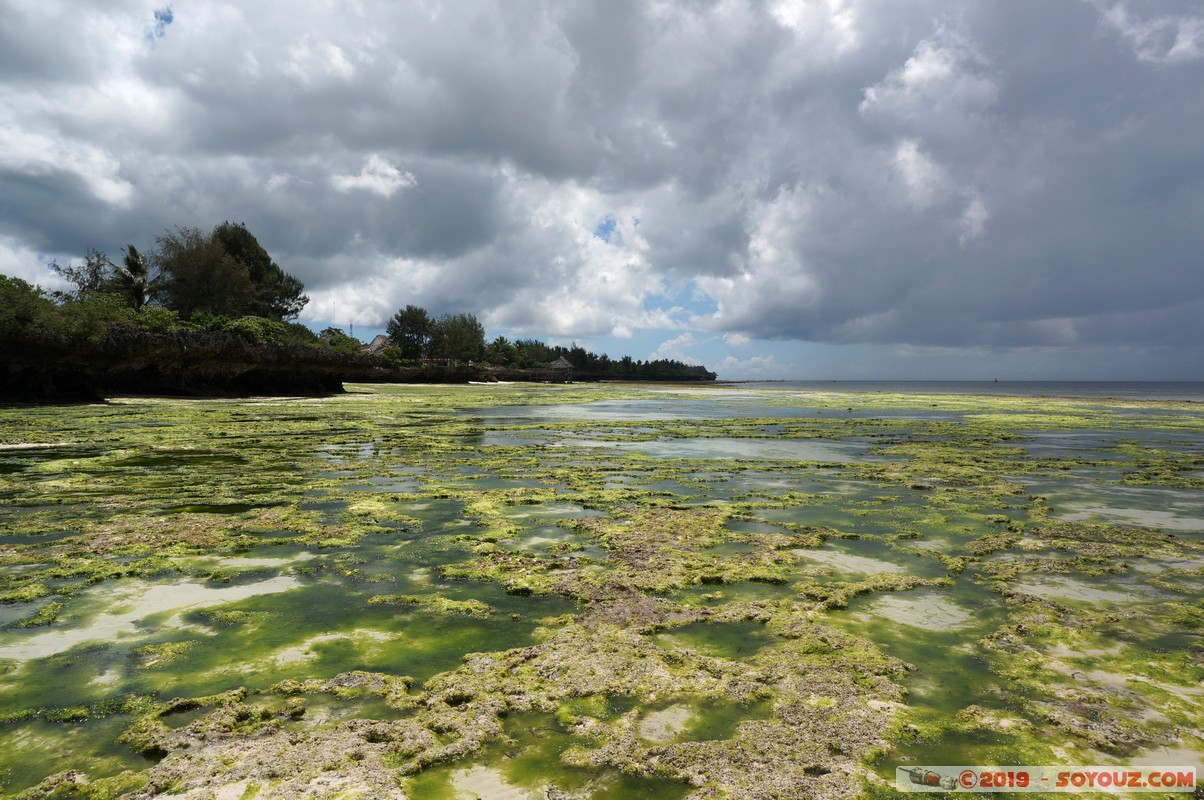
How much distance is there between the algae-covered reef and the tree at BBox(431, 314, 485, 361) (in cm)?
9311

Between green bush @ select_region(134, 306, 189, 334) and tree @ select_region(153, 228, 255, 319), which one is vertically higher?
tree @ select_region(153, 228, 255, 319)

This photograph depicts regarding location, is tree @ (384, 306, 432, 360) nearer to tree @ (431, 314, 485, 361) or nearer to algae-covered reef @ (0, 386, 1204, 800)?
tree @ (431, 314, 485, 361)

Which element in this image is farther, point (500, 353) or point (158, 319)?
point (500, 353)

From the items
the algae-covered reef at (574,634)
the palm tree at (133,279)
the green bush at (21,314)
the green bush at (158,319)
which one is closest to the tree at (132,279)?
the palm tree at (133,279)

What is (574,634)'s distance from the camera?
158 inches

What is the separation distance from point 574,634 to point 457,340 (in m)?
101

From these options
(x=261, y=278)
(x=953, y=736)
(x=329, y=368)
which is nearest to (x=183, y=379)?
(x=329, y=368)

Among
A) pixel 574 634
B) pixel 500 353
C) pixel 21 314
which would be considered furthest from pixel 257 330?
pixel 500 353

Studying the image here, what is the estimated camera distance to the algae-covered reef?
2.72 m

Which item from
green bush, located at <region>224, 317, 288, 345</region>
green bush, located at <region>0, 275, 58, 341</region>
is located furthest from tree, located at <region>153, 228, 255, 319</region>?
green bush, located at <region>0, 275, 58, 341</region>

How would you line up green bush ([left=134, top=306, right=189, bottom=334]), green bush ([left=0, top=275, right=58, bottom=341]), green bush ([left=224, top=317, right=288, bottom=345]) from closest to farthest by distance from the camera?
1. green bush ([left=0, top=275, right=58, bottom=341])
2. green bush ([left=134, top=306, right=189, bottom=334])
3. green bush ([left=224, top=317, right=288, bottom=345])

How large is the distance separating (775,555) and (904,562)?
1198mm

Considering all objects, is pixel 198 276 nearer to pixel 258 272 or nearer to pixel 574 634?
pixel 258 272

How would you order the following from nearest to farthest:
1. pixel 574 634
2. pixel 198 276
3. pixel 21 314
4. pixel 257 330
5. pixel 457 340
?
pixel 574 634 → pixel 21 314 → pixel 257 330 → pixel 198 276 → pixel 457 340
